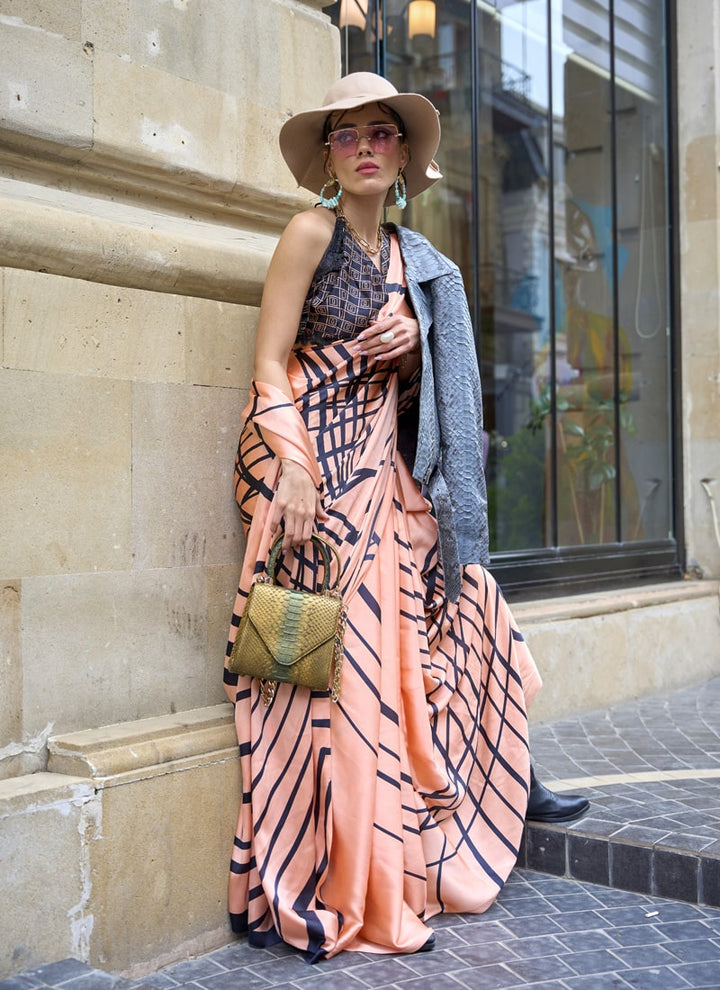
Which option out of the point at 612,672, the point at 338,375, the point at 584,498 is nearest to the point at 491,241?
the point at 584,498

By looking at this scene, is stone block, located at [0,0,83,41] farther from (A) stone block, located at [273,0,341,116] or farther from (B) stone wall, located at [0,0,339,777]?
(A) stone block, located at [273,0,341,116]

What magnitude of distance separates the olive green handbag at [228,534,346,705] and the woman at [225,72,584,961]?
16 centimetres

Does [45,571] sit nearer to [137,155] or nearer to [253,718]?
[253,718]

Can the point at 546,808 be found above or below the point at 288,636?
below

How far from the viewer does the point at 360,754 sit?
3.26 metres

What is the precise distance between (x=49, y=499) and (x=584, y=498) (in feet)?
16.8

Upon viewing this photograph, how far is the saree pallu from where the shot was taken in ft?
10.6

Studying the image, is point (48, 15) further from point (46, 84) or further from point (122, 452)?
point (122, 452)

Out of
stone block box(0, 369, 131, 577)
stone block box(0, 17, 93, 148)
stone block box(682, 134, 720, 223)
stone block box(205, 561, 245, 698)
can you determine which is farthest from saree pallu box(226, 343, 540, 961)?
stone block box(682, 134, 720, 223)

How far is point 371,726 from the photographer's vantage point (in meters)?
3.30

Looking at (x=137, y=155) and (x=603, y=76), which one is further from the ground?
(x=603, y=76)

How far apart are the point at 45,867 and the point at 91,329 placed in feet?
4.56

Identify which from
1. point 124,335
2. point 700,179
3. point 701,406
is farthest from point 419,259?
point 700,179

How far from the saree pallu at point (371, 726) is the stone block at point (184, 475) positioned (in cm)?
10
